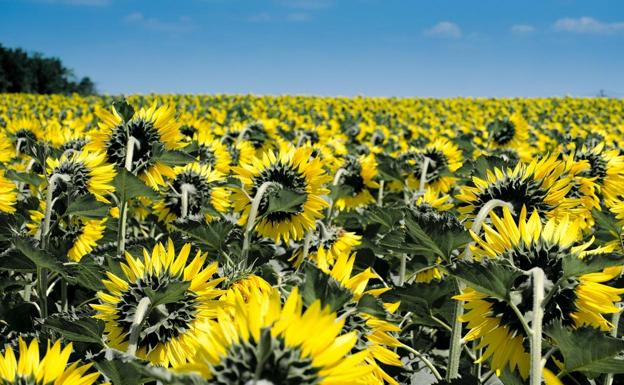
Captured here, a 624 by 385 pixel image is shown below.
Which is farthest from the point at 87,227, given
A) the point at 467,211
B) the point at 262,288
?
→ the point at 467,211

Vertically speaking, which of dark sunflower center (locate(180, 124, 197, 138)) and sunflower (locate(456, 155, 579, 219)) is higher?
dark sunflower center (locate(180, 124, 197, 138))

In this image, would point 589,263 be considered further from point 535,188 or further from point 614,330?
point 614,330

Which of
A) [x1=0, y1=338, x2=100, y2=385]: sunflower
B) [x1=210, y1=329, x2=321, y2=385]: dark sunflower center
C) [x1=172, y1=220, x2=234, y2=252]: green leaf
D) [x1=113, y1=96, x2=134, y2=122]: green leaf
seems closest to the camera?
[x1=210, y1=329, x2=321, y2=385]: dark sunflower center

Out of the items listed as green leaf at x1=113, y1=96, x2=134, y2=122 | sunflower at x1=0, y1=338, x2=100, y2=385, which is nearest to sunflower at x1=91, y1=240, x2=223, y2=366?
→ sunflower at x1=0, y1=338, x2=100, y2=385

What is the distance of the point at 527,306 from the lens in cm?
124

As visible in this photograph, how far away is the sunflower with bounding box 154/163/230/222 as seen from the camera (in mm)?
2670

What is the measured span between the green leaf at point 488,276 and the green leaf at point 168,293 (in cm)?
57

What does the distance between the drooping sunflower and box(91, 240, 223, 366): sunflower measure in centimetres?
62

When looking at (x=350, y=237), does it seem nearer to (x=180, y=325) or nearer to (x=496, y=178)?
(x=496, y=178)

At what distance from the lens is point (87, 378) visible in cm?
106

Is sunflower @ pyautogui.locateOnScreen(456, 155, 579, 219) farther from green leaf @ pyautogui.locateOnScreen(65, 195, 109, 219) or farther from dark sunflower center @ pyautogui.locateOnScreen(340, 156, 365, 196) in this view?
dark sunflower center @ pyautogui.locateOnScreen(340, 156, 365, 196)

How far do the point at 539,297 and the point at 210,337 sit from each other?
0.64m

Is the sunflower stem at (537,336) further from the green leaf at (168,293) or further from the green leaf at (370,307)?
the green leaf at (168,293)

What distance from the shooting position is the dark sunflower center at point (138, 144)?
89.7 inches
